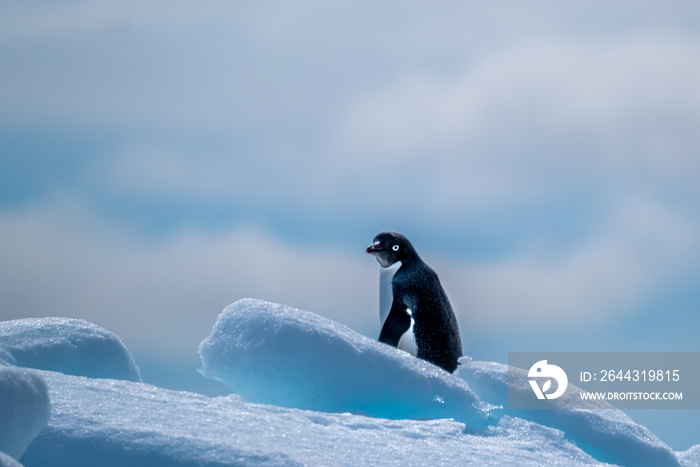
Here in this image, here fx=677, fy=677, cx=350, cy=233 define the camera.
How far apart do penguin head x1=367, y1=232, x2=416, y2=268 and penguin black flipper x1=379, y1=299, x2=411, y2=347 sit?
533 mm

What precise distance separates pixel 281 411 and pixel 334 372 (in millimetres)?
686

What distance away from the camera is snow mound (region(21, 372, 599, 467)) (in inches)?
94.1

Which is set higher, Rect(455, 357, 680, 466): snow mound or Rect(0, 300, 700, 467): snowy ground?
Rect(455, 357, 680, 466): snow mound

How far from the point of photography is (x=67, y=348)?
420 cm

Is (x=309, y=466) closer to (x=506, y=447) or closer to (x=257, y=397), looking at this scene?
(x=506, y=447)

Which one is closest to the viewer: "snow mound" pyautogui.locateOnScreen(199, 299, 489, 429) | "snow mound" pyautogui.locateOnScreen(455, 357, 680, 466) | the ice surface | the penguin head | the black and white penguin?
the ice surface

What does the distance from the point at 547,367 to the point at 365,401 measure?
1689mm

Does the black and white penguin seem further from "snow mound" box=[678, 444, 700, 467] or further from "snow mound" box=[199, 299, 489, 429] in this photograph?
"snow mound" box=[678, 444, 700, 467]

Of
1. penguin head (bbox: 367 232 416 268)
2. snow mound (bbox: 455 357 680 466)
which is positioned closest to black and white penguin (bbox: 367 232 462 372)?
penguin head (bbox: 367 232 416 268)

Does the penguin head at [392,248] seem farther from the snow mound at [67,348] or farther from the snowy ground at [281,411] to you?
the snow mound at [67,348]

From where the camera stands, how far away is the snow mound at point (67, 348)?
158 inches

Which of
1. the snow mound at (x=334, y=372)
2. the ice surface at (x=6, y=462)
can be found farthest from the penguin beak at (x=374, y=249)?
the ice surface at (x=6, y=462)

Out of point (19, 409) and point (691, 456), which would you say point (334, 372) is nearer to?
point (19, 409)

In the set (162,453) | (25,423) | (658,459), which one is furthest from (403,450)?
(658,459)
